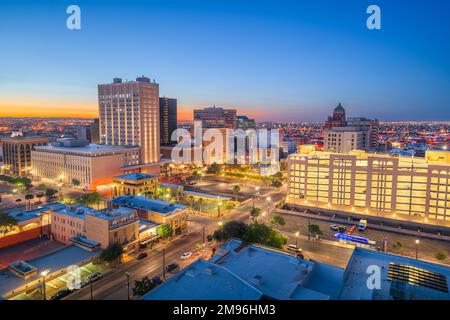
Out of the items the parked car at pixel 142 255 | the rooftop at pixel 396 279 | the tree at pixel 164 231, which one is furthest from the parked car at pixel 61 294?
the rooftop at pixel 396 279

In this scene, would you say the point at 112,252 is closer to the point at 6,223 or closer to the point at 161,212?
the point at 161,212

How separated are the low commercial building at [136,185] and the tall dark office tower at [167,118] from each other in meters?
67.7

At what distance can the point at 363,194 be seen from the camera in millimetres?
40875

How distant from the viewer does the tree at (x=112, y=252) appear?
82.9 ft

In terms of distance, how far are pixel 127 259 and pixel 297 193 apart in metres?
26.7

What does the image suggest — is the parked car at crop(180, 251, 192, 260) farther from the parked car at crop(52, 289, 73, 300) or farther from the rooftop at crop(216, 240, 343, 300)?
the parked car at crop(52, 289, 73, 300)

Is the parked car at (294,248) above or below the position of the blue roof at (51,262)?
below

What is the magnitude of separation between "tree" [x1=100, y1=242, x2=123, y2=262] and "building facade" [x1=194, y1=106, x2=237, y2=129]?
12746 cm

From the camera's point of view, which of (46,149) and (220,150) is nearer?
(46,149)

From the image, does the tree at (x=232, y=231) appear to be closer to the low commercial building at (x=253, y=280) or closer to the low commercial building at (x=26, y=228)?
the low commercial building at (x=253, y=280)

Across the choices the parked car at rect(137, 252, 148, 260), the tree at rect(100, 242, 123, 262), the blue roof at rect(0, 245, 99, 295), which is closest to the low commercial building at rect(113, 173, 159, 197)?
the blue roof at rect(0, 245, 99, 295)
